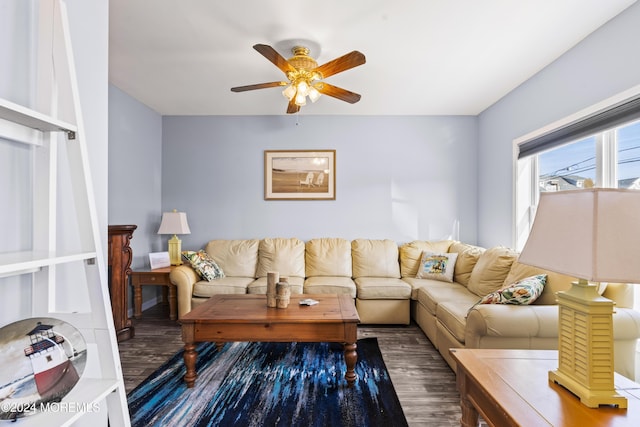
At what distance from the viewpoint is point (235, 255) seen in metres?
4.00

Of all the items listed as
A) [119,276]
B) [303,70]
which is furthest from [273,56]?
[119,276]

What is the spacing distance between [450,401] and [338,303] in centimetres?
102

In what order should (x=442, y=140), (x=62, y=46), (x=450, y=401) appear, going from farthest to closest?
1. (x=442, y=140)
2. (x=450, y=401)
3. (x=62, y=46)

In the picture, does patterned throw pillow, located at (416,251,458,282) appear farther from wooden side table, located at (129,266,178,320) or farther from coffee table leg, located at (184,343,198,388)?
wooden side table, located at (129,266,178,320)

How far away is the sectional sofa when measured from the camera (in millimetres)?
1868

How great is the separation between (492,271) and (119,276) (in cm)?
349

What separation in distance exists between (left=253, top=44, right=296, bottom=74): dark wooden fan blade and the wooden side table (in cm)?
247

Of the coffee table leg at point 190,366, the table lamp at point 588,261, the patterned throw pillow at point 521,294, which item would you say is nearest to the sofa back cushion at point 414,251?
the patterned throw pillow at point 521,294

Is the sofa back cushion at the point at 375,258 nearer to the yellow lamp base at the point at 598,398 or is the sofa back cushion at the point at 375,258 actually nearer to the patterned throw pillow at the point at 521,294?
the patterned throw pillow at the point at 521,294

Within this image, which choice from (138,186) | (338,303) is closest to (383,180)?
(338,303)

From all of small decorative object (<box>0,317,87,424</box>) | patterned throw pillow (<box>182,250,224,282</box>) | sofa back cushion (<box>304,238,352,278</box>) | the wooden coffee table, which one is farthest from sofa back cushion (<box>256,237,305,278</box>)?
small decorative object (<box>0,317,87,424</box>)

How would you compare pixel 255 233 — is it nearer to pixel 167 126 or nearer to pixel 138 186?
pixel 138 186

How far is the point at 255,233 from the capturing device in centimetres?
438

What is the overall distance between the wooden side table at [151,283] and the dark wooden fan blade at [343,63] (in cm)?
264
